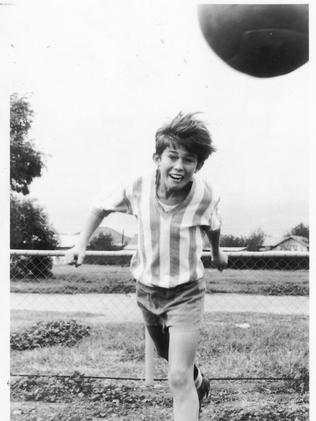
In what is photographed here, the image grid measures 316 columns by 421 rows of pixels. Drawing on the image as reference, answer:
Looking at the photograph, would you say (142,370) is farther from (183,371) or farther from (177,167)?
(177,167)

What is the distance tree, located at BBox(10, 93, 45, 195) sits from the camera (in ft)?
5.47

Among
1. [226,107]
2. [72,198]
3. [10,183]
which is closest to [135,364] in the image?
[72,198]

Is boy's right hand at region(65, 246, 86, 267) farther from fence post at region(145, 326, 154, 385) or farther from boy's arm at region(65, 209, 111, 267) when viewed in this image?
fence post at region(145, 326, 154, 385)

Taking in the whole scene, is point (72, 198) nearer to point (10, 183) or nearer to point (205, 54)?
point (10, 183)

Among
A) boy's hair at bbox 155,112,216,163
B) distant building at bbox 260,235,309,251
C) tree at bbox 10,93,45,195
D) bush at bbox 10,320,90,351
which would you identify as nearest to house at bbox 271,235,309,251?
distant building at bbox 260,235,309,251

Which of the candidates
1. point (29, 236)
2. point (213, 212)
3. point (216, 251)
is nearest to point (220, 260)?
point (216, 251)

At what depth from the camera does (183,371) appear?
4.44ft

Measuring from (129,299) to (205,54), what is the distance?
796 millimetres

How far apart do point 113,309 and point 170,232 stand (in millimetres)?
523

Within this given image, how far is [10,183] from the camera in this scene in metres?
1.67

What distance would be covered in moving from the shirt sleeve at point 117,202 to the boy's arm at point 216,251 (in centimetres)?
22

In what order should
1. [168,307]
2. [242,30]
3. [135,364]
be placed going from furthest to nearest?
[135,364], [242,30], [168,307]

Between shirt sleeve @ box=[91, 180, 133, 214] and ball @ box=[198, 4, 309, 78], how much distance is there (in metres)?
0.50

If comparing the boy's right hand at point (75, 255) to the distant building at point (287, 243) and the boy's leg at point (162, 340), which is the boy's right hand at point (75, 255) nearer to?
the boy's leg at point (162, 340)
